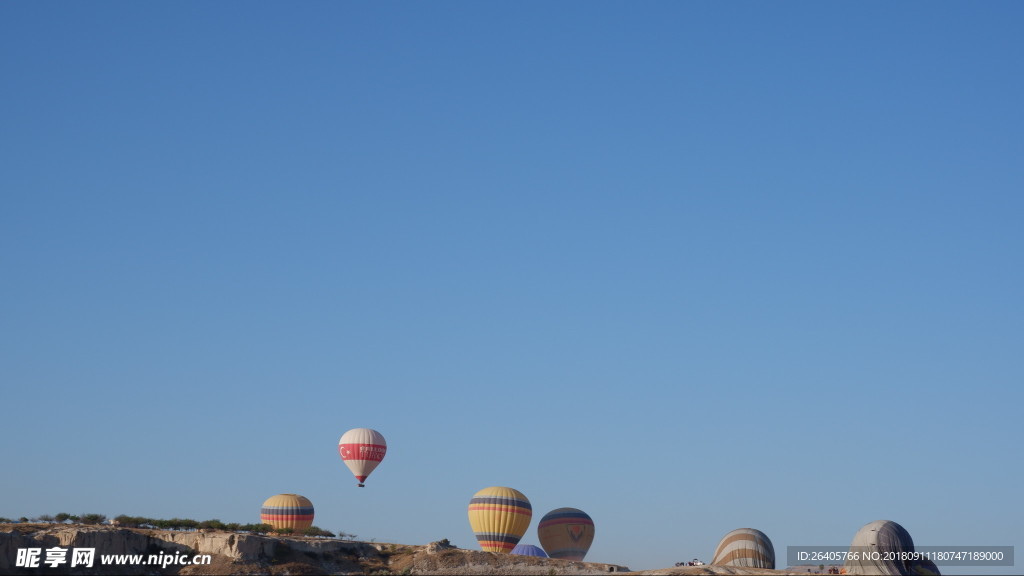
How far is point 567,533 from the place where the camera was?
11331cm

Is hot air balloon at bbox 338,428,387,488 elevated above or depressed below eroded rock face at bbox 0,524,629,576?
above

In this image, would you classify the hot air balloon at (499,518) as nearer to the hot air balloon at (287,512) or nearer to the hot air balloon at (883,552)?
the hot air balloon at (287,512)

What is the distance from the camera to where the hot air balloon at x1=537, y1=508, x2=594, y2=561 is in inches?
4439

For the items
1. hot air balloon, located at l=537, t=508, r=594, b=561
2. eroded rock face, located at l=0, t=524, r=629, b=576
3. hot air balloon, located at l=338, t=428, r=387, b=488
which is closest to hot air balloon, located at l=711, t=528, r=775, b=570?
eroded rock face, located at l=0, t=524, r=629, b=576

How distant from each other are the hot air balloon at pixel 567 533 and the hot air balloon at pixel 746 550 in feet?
82.7

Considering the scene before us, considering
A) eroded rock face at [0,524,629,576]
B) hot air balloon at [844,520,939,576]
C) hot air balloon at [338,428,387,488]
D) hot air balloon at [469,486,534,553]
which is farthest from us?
hot air balloon at [338,428,387,488]

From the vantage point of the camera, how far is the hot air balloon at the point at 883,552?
7662 centimetres

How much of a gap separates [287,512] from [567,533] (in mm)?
26387

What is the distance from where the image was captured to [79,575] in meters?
79.7

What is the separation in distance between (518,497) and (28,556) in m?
42.1

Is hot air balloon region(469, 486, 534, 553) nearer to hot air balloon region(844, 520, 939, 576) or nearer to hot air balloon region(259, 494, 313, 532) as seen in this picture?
hot air balloon region(259, 494, 313, 532)

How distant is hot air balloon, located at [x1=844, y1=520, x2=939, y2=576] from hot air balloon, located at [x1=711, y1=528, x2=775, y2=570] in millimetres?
9222

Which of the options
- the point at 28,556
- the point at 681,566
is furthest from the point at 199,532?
the point at 681,566

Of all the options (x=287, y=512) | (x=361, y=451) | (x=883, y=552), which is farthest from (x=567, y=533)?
(x=883, y=552)
